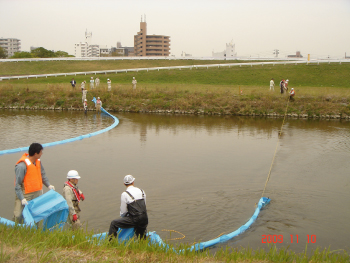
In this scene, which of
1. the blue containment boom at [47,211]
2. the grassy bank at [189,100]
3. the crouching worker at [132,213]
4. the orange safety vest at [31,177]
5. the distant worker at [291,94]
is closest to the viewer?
the crouching worker at [132,213]

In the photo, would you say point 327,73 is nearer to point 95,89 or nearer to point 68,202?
point 95,89

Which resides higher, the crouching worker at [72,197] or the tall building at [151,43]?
the tall building at [151,43]

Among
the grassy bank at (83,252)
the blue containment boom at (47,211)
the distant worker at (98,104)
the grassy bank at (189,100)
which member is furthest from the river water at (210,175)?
the grassy bank at (189,100)

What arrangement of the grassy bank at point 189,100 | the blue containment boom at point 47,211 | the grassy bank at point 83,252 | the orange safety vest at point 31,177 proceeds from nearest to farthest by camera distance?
the grassy bank at point 83,252 → the blue containment boom at point 47,211 → the orange safety vest at point 31,177 → the grassy bank at point 189,100

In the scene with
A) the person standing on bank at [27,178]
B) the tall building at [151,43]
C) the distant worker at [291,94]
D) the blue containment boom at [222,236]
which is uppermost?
the tall building at [151,43]

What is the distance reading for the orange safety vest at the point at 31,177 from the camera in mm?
6562

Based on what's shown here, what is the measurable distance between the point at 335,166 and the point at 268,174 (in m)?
3.35

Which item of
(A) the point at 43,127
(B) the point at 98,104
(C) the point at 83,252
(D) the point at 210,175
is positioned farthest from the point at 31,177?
(B) the point at 98,104

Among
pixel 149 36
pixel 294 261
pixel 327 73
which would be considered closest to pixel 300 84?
pixel 327 73

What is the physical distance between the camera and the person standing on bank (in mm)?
6473

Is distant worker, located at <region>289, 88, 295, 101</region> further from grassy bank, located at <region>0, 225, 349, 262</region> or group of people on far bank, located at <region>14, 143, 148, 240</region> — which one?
group of people on far bank, located at <region>14, 143, 148, 240</region>

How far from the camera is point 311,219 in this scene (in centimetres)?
891

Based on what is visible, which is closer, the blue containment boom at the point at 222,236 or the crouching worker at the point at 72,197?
the blue containment boom at the point at 222,236

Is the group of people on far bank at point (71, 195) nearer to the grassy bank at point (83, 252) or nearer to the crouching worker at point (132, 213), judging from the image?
the crouching worker at point (132, 213)
